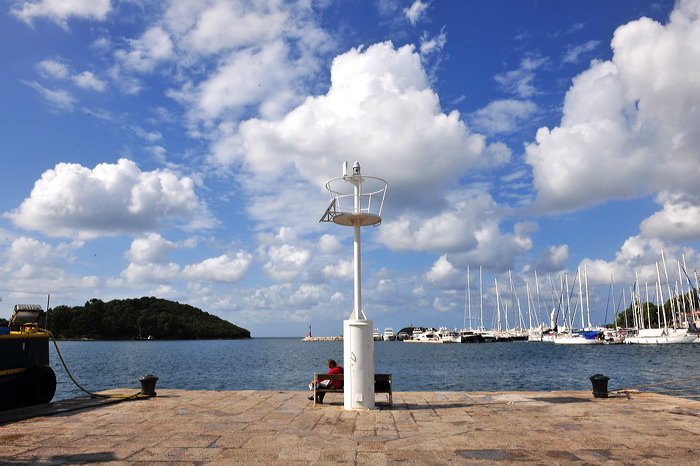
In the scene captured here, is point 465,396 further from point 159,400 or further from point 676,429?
point 159,400

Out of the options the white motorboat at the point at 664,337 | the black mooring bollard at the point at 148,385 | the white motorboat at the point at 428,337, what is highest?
the black mooring bollard at the point at 148,385

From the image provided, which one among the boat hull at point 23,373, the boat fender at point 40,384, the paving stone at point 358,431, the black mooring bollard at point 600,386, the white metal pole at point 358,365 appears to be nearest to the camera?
the paving stone at point 358,431

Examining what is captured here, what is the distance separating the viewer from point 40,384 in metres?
13.5

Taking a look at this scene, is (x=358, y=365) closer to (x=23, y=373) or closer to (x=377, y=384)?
(x=377, y=384)

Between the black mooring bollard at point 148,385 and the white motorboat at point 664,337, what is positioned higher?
the black mooring bollard at point 148,385

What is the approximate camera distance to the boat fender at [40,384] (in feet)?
43.6

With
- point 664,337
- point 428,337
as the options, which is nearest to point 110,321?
point 428,337

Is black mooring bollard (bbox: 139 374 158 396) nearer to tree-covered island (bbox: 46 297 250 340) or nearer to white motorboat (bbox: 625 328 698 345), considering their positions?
white motorboat (bbox: 625 328 698 345)

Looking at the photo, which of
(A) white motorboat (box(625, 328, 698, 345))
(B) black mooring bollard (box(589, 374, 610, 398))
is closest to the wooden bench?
(B) black mooring bollard (box(589, 374, 610, 398))

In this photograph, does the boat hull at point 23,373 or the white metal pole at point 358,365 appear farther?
the boat hull at point 23,373

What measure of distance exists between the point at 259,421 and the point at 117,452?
331cm

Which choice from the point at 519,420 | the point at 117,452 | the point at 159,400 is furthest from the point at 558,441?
the point at 159,400

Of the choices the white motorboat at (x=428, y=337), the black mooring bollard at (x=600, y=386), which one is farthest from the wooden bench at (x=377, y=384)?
the white motorboat at (x=428, y=337)

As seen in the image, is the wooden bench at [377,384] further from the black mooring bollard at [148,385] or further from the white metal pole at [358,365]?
the black mooring bollard at [148,385]
